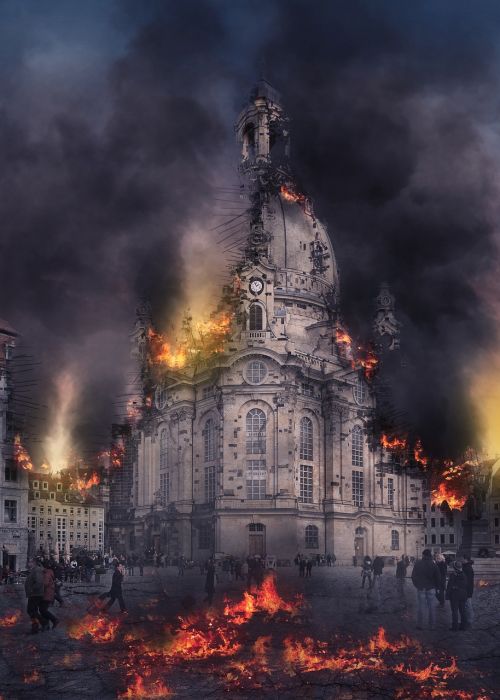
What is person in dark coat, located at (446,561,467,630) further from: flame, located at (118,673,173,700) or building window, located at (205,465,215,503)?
building window, located at (205,465,215,503)

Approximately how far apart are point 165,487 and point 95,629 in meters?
44.1

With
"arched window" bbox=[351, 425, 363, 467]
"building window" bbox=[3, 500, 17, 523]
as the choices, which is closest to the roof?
"building window" bbox=[3, 500, 17, 523]

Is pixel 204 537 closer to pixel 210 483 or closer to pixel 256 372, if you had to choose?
pixel 210 483

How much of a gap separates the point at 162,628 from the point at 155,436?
45.5m

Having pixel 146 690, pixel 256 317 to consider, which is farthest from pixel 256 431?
pixel 146 690

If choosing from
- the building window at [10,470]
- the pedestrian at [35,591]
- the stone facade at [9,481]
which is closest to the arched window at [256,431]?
the stone facade at [9,481]

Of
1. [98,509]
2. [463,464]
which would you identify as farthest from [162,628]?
[98,509]

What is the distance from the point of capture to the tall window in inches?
2720

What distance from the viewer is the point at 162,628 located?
2784cm

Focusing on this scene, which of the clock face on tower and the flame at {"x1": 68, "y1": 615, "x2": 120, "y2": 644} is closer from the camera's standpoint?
the flame at {"x1": 68, "y1": 615, "x2": 120, "y2": 644}

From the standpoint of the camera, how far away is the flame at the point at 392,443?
58.9 metres

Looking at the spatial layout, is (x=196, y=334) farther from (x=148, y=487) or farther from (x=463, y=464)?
(x=463, y=464)

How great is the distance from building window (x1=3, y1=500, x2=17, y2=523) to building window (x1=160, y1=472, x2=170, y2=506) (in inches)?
525

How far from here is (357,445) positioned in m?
74.6
